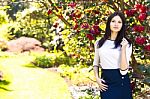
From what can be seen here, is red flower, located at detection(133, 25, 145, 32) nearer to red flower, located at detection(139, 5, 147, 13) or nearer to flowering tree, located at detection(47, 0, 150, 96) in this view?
flowering tree, located at detection(47, 0, 150, 96)

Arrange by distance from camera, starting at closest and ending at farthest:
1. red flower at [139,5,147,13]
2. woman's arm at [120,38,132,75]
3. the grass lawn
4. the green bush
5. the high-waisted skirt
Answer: woman's arm at [120,38,132,75], the high-waisted skirt, red flower at [139,5,147,13], the grass lawn, the green bush

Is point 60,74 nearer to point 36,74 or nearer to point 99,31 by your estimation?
point 36,74

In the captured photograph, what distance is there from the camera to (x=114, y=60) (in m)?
4.66

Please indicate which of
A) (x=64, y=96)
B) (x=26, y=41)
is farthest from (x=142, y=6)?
(x=26, y=41)

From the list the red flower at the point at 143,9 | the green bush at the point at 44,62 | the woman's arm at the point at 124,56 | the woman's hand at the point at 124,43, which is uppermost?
the red flower at the point at 143,9

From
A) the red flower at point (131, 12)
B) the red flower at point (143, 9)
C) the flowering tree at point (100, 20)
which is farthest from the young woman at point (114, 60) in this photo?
the red flower at point (131, 12)

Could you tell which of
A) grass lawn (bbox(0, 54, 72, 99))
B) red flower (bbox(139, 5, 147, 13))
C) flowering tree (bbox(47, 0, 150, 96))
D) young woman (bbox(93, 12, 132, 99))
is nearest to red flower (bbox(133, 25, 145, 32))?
flowering tree (bbox(47, 0, 150, 96))

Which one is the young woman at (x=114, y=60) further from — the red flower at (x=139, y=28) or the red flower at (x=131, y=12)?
the red flower at (x=131, y=12)

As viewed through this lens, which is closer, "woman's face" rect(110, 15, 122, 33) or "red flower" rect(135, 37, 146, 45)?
"woman's face" rect(110, 15, 122, 33)

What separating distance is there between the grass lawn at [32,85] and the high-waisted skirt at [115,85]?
6012mm

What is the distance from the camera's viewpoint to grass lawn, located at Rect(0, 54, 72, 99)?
36.6 ft

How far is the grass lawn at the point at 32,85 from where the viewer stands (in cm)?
1116

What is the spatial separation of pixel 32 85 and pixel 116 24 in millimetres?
8811

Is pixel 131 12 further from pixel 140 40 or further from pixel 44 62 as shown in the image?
pixel 44 62
